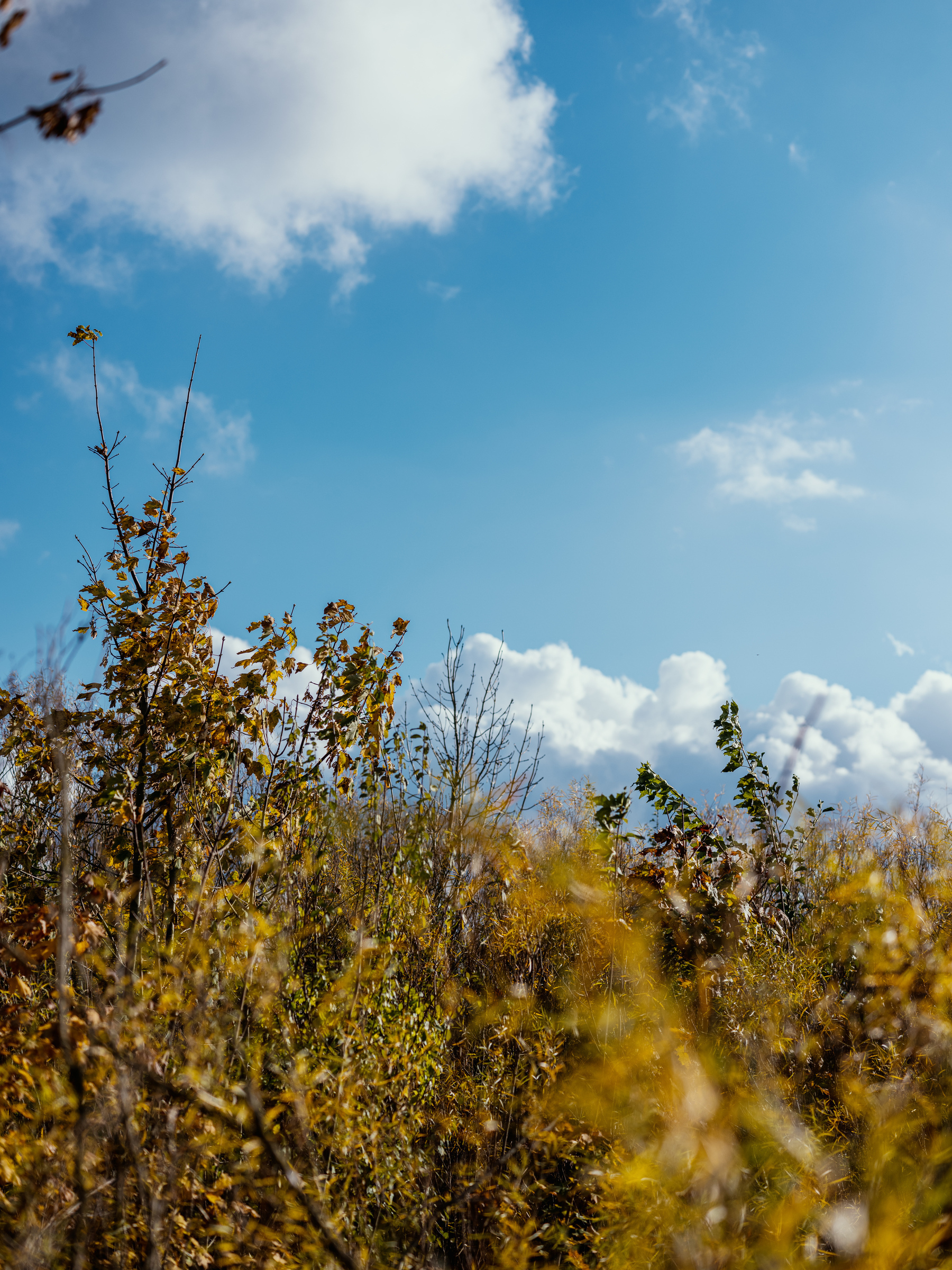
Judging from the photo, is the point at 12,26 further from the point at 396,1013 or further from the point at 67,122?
the point at 396,1013

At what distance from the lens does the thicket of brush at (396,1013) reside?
260 centimetres

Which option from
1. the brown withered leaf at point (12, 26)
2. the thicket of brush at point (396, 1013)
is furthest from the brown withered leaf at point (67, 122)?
the thicket of brush at point (396, 1013)

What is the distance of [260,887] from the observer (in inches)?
183

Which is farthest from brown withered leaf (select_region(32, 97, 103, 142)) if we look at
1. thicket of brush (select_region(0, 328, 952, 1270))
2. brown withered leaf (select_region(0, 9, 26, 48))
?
thicket of brush (select_region(0, 328, 952, 1270))

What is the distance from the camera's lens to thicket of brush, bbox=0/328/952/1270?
2.60 meters

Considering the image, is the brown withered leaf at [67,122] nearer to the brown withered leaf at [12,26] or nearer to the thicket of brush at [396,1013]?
the brown withered leaf at [12,26]

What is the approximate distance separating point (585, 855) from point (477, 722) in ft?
12.1

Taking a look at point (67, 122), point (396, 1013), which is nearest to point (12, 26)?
point (67, 122)

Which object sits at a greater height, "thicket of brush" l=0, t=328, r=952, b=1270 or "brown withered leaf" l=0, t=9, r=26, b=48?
"brown withered leaf" l=0, t=9, r=26, b=48

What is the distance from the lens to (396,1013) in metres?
4.17

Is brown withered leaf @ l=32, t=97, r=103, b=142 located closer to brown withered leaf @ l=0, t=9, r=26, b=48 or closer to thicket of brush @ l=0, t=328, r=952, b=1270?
brown withered leaf @ l=0, t=9, r=26, b=48

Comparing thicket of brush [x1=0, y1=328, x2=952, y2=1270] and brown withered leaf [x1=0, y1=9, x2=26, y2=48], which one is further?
thicket of brush [x1=0, y1=328, x2=952, y2=1270]

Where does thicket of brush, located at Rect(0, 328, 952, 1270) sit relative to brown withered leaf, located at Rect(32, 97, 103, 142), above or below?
below

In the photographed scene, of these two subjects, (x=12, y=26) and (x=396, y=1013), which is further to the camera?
(x=396, y=1013)
